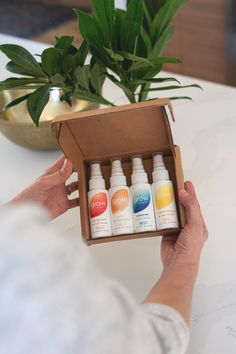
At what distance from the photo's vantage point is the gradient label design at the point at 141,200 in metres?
0.76

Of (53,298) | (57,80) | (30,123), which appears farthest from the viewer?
(30,123)

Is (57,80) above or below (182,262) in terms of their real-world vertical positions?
above

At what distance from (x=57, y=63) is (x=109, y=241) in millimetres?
314

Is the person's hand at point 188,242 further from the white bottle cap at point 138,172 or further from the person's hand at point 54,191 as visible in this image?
the person's hand at point 54,191

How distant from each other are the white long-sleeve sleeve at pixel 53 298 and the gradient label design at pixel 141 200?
0.30m

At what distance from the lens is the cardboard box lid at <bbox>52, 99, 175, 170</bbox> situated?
0.73 metres

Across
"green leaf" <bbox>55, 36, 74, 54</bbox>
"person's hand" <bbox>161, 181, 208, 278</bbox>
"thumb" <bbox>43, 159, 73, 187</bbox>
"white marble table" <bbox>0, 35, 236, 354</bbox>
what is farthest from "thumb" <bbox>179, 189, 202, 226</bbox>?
"green leaf" <bbox>55, 36, 74, 54</bbox>

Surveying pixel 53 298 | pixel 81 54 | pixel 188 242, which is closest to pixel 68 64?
pixel 81 54

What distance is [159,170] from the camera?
31.1 inches

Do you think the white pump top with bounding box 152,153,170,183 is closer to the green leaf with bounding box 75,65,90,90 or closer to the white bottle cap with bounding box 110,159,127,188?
the white bottle cap with bounding box 110,159,127,188

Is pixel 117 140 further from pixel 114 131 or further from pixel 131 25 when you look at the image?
pixel 131 25

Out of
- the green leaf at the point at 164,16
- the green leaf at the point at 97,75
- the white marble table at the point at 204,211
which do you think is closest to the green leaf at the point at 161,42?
the green leaf at the point at 164,16

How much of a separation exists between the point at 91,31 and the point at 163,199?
303 millimetres

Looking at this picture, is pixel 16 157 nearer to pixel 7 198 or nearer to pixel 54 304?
pixel 7 198
